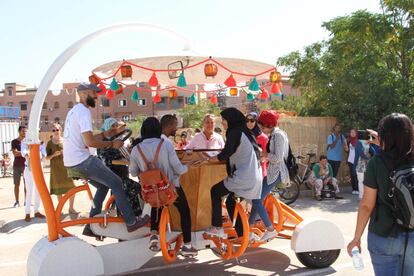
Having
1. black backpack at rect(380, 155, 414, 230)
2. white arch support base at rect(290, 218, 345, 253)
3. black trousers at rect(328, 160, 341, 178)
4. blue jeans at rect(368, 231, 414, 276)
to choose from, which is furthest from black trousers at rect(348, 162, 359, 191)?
black backpack at rect(380, 155, 414, 230)

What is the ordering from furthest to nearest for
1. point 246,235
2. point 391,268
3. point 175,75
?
point 175,75 < point 246,235 < point 391,268

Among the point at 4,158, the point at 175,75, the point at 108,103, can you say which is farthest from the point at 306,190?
the point at 108,103

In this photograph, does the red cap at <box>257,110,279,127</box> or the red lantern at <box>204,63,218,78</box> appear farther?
the red lantern at <box>204,63,218,78</box>

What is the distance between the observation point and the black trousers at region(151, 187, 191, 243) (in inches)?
194

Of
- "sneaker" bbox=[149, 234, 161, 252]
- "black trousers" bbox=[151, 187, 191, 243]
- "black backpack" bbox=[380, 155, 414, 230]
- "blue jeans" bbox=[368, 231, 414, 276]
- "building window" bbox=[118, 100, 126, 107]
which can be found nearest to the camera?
"black backpack" bbox=[380, 155, 414, 230]

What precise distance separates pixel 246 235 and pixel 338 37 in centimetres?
1022

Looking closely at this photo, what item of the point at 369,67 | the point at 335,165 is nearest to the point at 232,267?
the point at 335,165

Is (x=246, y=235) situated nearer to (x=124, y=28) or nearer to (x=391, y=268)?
(x=391, y=268)

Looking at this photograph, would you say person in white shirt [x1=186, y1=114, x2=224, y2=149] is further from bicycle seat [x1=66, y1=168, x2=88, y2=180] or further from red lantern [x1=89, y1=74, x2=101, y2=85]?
bicycle seat [x1=66, y1=168, x2=88, y2=180]

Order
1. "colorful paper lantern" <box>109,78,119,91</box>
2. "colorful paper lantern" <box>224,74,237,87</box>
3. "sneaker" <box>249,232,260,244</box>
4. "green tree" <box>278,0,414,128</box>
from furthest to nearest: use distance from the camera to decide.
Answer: "green tree" <box>278,0,414,128</box>, "colorful paper lantern" <box>109,78,119,91</box>, "colorful paper lantern" <box>224,74,237,87</box>, "sneaker" <box>249,232,260,244</box>

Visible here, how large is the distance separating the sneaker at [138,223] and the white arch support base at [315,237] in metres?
1.72

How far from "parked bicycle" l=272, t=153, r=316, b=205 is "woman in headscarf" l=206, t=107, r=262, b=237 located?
14.7ft

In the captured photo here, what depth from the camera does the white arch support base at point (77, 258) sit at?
4.50 meters

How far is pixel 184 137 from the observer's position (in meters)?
13.7
